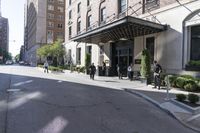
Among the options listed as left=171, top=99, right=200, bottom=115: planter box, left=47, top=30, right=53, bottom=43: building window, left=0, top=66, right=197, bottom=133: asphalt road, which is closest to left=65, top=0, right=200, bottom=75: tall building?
left=0, top=66, right=197, bottom=133: asphalt road

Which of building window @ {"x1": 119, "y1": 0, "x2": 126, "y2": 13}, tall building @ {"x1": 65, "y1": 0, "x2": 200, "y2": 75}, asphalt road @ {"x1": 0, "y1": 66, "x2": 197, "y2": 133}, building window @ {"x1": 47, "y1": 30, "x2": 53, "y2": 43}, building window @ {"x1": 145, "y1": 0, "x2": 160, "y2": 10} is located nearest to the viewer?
asphalt road @ {"x1": 0, "y1": 66, "x2": 197, "y2": 133}

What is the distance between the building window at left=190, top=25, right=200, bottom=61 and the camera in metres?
20.1

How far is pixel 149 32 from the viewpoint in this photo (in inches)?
935

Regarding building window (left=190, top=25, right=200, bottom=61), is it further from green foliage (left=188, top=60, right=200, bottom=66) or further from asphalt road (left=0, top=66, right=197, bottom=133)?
asphalt road (left=0, top=66, right=197, bottom=133)

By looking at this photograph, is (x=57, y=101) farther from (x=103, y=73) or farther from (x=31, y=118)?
(x=103, y=73)

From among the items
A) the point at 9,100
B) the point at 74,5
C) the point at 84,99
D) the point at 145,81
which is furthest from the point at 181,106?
the point at 74,5

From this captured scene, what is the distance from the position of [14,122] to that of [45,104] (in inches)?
123

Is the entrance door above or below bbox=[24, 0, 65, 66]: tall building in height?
below

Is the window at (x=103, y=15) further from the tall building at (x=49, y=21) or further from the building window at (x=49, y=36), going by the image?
the tall building at (x=49, y=21)

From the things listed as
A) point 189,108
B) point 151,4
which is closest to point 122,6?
point 151,4

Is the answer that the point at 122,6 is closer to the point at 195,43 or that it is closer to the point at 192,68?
the point at 195,43

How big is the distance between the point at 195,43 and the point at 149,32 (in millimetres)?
4501

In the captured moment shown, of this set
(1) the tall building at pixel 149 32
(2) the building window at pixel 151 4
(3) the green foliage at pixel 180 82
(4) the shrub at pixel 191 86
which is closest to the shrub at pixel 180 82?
(3) the green foliage at pixel 180 82

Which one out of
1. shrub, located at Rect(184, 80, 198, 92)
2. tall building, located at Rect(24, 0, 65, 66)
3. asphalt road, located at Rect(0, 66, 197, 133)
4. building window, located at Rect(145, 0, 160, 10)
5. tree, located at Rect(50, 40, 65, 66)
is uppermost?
tall building, located at Rect(24, 0, 65, 66)
